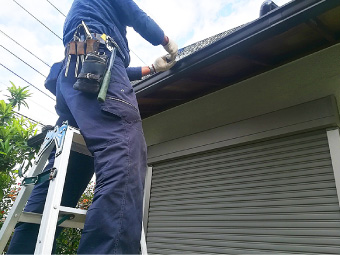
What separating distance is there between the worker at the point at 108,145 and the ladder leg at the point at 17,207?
0.13 feet

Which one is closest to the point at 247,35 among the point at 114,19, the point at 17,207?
the point at 114,19

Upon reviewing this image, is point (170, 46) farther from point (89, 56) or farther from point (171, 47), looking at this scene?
Result: point (89, 56)

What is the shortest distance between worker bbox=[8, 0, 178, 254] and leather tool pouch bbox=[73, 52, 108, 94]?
0.17 feet

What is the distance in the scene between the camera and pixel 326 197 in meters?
2.00

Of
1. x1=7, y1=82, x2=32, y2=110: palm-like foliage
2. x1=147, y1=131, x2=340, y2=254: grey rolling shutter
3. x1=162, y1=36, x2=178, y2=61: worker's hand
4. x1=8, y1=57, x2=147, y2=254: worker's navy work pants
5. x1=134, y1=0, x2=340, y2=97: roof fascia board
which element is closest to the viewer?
x1=8, y1=57, x2=147, y2=254: worker's navy work pants

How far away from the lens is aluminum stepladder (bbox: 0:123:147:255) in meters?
1.07

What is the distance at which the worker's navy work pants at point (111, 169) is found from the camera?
101 centimetres

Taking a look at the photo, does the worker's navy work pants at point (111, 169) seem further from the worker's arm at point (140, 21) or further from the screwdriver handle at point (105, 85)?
the worker's arm at point (140, 21)

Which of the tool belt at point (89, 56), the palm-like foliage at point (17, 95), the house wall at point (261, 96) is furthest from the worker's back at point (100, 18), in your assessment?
the palm-like foliage at point (17, 95)

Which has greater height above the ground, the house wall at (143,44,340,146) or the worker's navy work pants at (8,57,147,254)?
the house wall at (143,44,340,146)

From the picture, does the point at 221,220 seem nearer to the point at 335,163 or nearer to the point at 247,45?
the point at 335,163

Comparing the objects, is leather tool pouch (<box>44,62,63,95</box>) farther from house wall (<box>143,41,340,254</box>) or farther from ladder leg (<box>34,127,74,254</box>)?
house wall (<box>143,41,340,254</box>)

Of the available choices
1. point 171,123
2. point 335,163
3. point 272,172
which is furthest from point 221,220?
point 171,123

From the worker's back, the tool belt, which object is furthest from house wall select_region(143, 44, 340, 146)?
the tool belt
